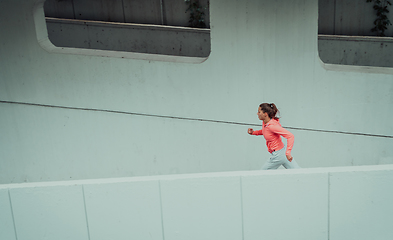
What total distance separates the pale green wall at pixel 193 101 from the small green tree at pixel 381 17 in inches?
141

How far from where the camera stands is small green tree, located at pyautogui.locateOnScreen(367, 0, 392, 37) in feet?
29.6

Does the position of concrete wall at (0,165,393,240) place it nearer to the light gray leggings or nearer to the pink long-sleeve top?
the pink long-sleeve top

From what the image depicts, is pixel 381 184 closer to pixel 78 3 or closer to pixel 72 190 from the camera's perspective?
pixel 72 190

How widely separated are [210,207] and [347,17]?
326 inches

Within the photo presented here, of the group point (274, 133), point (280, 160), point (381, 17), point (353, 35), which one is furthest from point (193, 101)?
point (381, 17)

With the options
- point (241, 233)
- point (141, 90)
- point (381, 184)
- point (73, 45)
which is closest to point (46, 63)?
point (141, 90)

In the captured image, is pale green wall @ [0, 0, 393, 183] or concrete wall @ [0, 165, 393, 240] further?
pale green wall @ [0, 0, 393, 183]

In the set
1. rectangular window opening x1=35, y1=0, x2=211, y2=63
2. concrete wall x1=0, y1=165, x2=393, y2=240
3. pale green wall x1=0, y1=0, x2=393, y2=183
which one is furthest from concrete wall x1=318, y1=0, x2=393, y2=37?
concrete wall x1=0, y1=165, x2=393, y2=240

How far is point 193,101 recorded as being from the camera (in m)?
6.74

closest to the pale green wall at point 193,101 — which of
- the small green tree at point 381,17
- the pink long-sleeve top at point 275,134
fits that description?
the pink long-sleeve top at point 275,134

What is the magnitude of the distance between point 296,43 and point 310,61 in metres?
0.42

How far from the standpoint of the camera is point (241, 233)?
291cm

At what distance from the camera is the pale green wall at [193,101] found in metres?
6.29

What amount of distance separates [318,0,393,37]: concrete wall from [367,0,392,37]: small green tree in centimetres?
9
